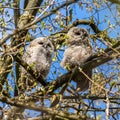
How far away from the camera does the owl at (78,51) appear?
6359 mm

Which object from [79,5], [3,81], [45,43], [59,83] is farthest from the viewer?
[45,43]

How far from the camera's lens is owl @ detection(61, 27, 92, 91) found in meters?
6.36

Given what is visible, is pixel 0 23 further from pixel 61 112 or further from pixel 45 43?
pixel 61 112

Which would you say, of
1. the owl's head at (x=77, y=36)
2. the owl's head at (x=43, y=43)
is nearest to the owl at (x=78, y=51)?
the owl's head at (x=77, y=36)

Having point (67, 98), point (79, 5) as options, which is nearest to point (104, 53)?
point (67, 98)

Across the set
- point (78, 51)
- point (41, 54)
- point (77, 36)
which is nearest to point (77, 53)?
point (78, 51)

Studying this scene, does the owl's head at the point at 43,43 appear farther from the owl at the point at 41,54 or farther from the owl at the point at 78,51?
the owl at the point at 78,51

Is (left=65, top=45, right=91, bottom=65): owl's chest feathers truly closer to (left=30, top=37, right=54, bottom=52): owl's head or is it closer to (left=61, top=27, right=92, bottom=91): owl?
(left=61, top=27, right=92, bottom=91): owl

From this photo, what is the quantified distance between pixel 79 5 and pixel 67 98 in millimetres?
1865

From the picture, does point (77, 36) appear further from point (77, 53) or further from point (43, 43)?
point (43, 43)

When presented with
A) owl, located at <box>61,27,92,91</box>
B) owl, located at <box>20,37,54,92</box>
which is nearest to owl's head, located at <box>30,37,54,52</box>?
owl, located at <box>20,37,54,92</box>

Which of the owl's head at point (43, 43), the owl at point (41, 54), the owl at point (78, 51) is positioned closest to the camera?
the owl at point (78, 51)

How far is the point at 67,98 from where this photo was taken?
5.07 meters

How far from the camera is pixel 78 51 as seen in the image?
653cm
